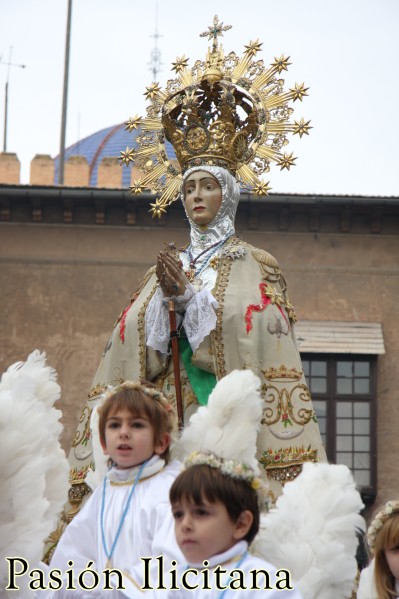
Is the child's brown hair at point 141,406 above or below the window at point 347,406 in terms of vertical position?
above

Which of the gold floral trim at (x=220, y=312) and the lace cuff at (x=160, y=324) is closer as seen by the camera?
the gold floral trim at (x=220, y=312)

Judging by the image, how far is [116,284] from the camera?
27625 mm

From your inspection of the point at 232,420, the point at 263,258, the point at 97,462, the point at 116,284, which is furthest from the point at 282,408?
the point at 116,284

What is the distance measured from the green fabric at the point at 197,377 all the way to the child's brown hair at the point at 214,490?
3664 mm

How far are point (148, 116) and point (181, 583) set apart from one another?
5996 millimetres

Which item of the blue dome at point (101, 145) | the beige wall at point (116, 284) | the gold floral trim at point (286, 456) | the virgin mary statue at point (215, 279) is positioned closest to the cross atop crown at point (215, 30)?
the virgin mary statue at point (215, 279)

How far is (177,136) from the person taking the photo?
11938 millimetres

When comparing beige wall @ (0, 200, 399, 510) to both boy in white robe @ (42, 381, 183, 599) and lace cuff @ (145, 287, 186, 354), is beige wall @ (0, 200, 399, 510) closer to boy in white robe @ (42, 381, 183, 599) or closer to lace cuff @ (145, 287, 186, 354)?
lace cuff @ (145, 287, 186, 354)

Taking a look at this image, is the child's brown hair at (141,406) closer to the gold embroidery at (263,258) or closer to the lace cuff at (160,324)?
the lace cuff at (160,324)

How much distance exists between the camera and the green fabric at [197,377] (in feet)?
35.2

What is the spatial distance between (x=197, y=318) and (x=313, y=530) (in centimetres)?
312

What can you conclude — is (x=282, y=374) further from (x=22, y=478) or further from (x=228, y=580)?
(x=228, y=580)

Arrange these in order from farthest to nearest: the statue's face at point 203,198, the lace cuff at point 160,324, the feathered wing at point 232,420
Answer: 1. the statue's face at point 203,198
2. the lace cuff at point 160,324
3. the feathered wing at point 232,420

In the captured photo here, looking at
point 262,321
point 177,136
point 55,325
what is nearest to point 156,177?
point 177,136
